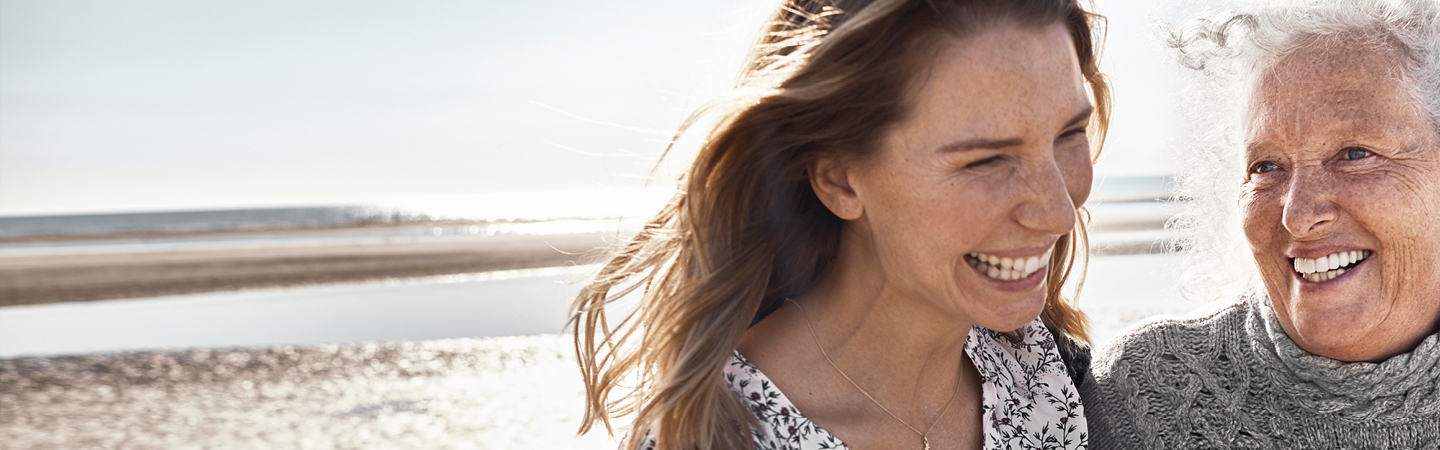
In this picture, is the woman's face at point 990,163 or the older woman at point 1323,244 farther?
the older woman at point 1323,244

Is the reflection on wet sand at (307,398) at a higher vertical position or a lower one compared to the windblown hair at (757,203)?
lower

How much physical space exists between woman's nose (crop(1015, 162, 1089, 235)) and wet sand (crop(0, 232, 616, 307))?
10236mm

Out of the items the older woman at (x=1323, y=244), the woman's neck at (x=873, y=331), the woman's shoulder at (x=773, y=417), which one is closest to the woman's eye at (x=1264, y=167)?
the older woman at (x=1323, y=244)

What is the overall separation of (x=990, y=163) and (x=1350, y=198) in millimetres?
687

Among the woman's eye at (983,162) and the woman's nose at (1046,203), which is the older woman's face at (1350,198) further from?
the woman's eye at (983,162)

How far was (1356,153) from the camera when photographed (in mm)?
1776

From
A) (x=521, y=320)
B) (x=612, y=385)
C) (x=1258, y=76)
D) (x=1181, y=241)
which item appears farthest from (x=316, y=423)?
(x=1258, y=76)

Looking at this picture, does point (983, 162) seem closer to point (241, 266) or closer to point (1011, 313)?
point (1011, 313)

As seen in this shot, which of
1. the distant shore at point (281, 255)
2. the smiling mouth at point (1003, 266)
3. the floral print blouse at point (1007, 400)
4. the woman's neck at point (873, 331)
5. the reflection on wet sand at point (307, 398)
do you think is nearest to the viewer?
the smiling mouth at point (1003, 266)

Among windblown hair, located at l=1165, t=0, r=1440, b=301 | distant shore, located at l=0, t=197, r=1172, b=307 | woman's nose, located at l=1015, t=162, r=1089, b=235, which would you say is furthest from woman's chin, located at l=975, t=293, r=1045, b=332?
distant shore, located at l=0, t=197, r=1172, b=307

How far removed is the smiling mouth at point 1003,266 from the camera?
68.6 inches

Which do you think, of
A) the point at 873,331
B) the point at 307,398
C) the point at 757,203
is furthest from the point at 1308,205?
the point at 307,398

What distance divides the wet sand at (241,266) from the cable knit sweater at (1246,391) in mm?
9862

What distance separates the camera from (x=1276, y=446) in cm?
193
